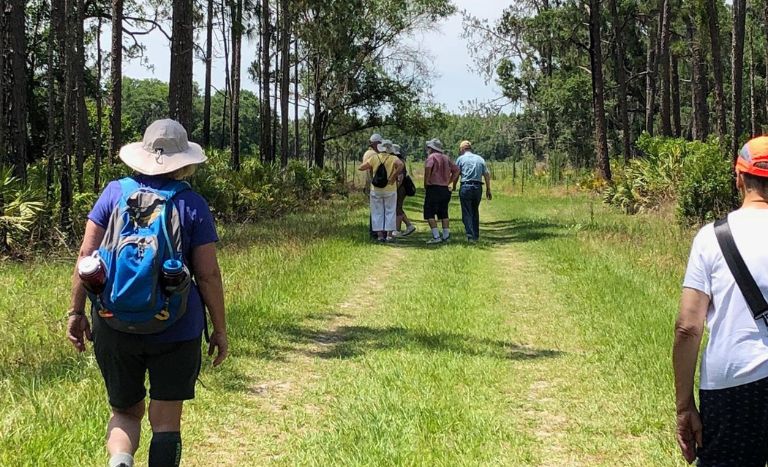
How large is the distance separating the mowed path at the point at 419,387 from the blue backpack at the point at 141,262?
4.67 feet

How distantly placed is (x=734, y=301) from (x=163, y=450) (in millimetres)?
2447

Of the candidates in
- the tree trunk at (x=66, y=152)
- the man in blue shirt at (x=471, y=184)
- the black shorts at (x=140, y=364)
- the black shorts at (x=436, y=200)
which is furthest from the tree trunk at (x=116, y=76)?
the black shorts at (x=140, y=364)

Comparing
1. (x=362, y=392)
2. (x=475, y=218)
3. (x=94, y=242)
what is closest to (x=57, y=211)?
(x=475, y=218)

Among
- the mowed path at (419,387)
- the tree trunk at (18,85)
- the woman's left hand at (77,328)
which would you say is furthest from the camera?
the tree trunk at (18,85)

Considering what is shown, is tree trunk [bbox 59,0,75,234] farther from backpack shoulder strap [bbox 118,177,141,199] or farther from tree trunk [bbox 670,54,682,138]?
tree trunk [bbox 670,54,682,138]

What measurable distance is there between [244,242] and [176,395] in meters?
10.5

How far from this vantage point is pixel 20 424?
4.55 m

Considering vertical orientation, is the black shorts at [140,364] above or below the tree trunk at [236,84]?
below

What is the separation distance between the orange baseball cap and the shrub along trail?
2.14 metres

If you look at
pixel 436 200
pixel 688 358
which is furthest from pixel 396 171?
pixel 688 358

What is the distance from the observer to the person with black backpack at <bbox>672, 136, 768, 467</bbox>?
2.67 meters

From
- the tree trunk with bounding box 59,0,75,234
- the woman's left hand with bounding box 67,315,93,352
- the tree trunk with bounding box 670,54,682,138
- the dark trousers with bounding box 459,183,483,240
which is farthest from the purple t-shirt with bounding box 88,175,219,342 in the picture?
the tree trunk with bounding box 670,54,682,138

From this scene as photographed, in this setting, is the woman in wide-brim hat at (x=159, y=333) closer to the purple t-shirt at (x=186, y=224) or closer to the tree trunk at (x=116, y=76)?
the purple t-shirt at (x=186, y=224)

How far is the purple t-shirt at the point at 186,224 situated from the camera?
3434 millimetres
